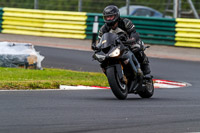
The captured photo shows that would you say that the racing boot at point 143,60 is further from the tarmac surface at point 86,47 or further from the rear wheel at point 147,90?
the tarmac surface at point 86,47

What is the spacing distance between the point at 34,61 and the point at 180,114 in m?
7.12

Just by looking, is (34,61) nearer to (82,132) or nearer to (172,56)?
(172,56)

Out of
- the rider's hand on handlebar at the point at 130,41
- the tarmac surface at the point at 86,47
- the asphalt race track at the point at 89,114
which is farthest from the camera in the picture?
the tarmac surface at the point at 86,47

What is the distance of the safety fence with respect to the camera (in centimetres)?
1958

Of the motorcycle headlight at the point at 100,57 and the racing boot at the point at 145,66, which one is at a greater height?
the motorcycle headlight at the point at 100,57

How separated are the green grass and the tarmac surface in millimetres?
6302

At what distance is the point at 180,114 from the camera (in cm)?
685

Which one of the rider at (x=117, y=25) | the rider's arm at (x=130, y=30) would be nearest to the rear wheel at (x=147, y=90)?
the rider at (x=117, y=25)

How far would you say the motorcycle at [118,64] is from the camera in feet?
26.5

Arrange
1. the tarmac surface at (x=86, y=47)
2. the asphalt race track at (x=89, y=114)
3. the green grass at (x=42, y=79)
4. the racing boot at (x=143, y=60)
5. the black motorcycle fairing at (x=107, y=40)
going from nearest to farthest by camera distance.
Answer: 1. the asphalt race track at (x=89, y=114)
2. the black motorcycle fairing at (x=107, y=40)
3. the racing boot at (x=143, y=60)
4. the green grass at (x=42, y=79)
5. the tarmac surface at (x=86, y=47)

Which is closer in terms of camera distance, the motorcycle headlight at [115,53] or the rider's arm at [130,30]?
the motorcycle headlight at [115,53]

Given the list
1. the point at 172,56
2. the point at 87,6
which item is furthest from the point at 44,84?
the point at 87,6

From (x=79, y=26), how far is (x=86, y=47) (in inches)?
48.5

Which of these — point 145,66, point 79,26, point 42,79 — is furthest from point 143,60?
point 79,26
